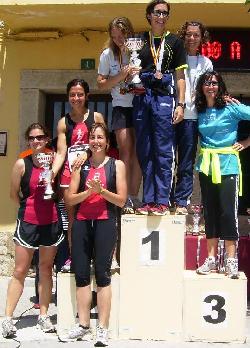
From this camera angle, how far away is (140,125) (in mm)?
4527

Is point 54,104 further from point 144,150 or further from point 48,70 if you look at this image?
point 144,150

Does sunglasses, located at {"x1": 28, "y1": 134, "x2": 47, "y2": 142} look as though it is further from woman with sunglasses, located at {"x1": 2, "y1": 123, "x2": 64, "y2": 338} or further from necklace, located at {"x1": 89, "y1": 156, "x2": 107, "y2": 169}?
necklace, located at {"x1": 89, "y1": 156, "x2": 107, "y2": 169}

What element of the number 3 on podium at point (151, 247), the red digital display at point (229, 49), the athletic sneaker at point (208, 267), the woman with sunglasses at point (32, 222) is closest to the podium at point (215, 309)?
the athletic sneaker at point (208, 267)

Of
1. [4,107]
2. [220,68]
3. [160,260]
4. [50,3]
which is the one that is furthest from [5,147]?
[160,260]

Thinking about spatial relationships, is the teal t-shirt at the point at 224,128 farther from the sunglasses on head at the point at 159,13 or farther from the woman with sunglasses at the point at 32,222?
the woman with sunglasses at the point at 32,222

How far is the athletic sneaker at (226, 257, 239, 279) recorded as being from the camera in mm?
4457

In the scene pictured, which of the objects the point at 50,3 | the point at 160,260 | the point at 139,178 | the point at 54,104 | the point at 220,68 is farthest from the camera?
the point at 54,104

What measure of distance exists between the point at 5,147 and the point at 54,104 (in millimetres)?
960

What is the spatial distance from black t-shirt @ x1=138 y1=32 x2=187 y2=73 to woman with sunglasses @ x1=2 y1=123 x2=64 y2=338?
1072 millimetres

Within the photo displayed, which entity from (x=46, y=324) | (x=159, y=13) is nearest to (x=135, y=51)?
(x=159, y=13)

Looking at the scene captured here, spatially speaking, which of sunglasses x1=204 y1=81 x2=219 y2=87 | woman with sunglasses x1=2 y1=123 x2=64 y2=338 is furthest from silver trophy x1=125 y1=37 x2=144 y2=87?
woman with sunglasses x1=2 y1=123 x2=64 y2=338

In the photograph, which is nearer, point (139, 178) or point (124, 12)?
point (139, 178)

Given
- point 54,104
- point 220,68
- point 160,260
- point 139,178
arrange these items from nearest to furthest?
point 160,260 < point 139,178 < point 220,68 < point 54,104

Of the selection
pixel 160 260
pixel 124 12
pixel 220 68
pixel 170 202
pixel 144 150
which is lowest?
pixel 160 260
